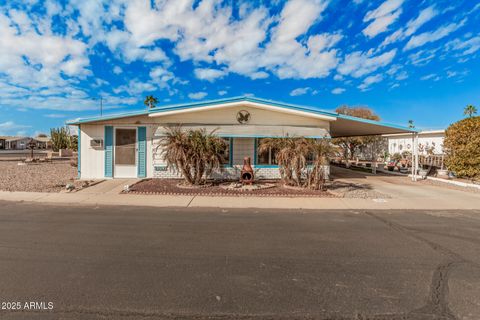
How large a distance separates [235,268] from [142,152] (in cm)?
983

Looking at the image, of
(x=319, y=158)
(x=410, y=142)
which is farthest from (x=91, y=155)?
(x=410, y=142)

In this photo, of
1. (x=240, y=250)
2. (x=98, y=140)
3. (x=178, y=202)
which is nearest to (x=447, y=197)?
(x=240, y=250)

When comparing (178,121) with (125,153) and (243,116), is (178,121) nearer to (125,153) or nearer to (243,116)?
(125,153)

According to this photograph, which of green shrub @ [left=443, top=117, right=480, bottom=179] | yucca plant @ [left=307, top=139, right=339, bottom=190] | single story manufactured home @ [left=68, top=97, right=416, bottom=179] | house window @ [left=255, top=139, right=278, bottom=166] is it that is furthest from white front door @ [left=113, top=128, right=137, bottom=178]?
green shrub @ [left=443, top=117, right=480, bottom=179]

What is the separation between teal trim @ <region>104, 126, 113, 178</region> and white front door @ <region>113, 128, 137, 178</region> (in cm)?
18

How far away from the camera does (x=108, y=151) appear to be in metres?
11.6

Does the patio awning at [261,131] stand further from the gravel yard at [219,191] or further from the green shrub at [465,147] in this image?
the green shrub at [465,147]

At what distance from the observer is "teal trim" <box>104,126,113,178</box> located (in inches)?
457

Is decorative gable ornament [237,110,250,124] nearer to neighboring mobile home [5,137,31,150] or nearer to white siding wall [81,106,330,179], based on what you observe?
white siding wall [81,106,330,179]

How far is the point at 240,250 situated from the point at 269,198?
434cm

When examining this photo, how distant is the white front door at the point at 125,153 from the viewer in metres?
11.7

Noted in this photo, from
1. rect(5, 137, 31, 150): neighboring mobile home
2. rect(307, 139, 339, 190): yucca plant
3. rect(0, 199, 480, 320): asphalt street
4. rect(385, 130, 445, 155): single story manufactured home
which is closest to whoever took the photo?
rect(0, 199, 480, 320): asphalt street

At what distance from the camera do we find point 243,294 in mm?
2754

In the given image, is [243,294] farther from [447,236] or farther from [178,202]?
[178,202]
